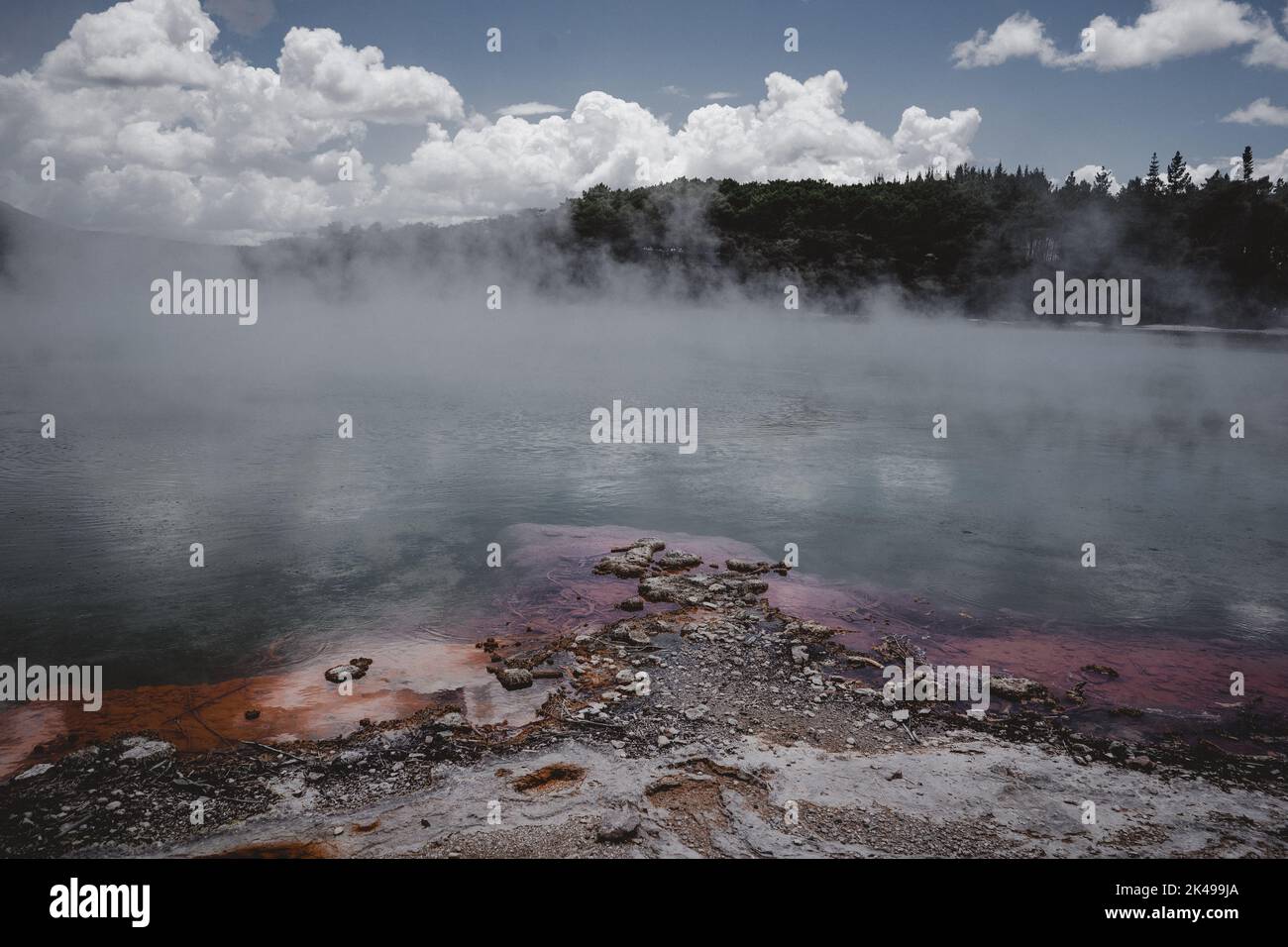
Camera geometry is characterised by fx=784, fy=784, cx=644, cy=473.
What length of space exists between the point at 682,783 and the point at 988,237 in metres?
45.0

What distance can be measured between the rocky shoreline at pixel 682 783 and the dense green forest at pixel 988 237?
131 feet

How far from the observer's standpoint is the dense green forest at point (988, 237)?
36803 millimetres

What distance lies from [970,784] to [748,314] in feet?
119

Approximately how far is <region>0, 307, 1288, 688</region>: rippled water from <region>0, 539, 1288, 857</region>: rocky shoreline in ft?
4.13

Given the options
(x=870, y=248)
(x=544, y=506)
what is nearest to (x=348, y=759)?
(x=544, y=506)

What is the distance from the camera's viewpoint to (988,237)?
42250 mm

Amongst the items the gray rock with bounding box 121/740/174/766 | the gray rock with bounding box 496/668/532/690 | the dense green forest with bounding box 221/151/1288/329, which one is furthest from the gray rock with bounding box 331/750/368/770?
the dense green forest with bounding box 221/151/1288/329

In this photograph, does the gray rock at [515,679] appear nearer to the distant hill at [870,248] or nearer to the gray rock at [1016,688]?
the gray rock at [1016,688]

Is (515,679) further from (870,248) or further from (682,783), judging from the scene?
(870,248)

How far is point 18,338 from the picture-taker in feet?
85.7

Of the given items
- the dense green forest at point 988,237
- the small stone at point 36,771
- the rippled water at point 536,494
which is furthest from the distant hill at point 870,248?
the small stone at point 36,771

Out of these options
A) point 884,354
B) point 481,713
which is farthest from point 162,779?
point 884,354

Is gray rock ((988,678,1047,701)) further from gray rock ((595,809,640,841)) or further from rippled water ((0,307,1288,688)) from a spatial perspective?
gray rock ((595,809,640,841))

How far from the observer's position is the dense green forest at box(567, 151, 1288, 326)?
121ft
